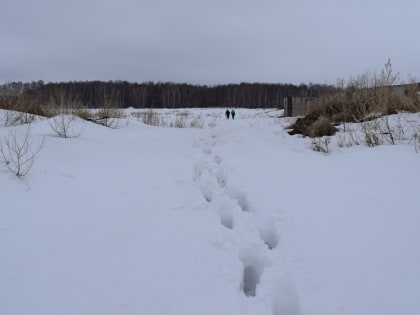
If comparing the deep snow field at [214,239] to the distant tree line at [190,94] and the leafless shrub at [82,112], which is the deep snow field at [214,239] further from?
the distant tree line at [190,94]

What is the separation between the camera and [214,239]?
8.06 ft

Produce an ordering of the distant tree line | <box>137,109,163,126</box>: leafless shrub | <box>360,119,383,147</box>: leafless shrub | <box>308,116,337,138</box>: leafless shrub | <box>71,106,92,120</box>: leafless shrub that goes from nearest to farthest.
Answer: <box>360,119,383,147</box>: leafless shrub → <box>308,116,337,138</box>: leafless shrub → <box>71,106,92,120</box>: leafless shrub → <box>137,109,163,126</box>: leafless shrub → the distant tree line

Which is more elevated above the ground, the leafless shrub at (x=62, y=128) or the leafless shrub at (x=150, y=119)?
the leafless shrub at (x=150, y=119)

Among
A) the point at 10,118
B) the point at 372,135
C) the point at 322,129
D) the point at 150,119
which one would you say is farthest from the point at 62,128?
the point at 150,119

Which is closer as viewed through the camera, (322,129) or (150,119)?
(322,129)

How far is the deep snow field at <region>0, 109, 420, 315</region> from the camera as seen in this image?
5.65ft

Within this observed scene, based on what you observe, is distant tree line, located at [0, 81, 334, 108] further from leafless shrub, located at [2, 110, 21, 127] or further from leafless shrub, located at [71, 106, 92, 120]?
leafless shrub, located at [2, 110, 21, 127]

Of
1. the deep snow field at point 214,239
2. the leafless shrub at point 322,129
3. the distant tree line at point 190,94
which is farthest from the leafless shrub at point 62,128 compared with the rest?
the distant tree line at point 190,94

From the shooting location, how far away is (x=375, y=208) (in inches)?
108

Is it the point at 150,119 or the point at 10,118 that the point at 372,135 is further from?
the point at 150,119

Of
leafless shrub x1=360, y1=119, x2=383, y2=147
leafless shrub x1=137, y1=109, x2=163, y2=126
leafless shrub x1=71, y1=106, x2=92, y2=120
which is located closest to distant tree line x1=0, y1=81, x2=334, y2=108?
leafless shrub x1=137, y1=109, x2=163, y2=126

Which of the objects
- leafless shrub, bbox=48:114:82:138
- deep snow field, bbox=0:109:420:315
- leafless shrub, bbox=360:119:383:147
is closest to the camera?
deep snow field, bbox=0:109:420:315

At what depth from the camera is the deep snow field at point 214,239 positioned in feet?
5.65

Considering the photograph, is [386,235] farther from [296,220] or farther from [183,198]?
[183,198]
